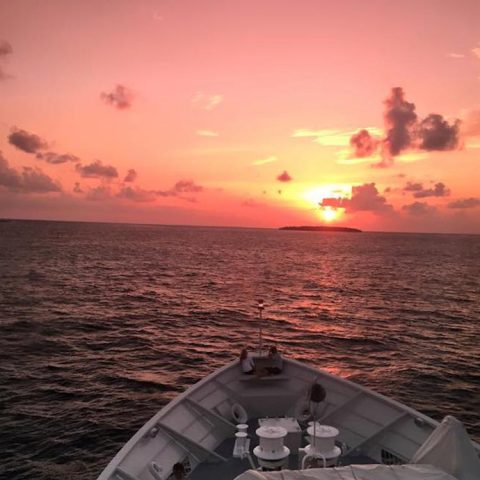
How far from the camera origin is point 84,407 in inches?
1067

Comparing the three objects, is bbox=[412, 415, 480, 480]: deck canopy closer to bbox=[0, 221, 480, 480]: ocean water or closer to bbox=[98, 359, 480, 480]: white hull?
bbox=[98, 359, 480, 480]: white hull

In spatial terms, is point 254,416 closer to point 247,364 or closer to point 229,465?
point 247,364

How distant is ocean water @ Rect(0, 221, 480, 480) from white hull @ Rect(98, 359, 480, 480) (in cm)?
732

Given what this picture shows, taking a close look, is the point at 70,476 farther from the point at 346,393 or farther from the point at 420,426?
the point at 420,426

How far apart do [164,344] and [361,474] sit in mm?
34406

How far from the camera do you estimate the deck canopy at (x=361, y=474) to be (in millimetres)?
9070

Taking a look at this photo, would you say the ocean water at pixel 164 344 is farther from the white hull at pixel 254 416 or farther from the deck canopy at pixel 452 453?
the deck canopy at pixel 452 453

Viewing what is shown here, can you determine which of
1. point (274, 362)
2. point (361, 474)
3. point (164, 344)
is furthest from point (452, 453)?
point (164, 344)

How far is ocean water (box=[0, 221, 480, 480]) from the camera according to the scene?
24781 millimetres

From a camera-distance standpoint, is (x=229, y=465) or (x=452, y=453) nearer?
(x=452, y=453)

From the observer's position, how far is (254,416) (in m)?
17.9

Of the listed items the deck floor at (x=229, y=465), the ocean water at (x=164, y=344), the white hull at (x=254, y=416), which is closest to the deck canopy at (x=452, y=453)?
the white hull at (x=254, y=416)

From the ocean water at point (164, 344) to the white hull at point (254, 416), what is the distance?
732cm

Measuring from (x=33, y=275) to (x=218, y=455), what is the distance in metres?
81.1
